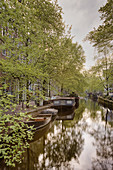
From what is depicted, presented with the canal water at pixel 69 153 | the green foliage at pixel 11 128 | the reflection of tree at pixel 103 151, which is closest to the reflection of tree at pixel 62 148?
the canal water at pixel 69 153

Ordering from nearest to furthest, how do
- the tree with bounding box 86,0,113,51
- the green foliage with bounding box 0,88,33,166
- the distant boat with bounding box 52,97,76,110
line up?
the green foliage with bounding box 0,88,33,166 < the tree with bounding box 86,0,113,51 < the distant boat with bounding box 52,97,76,110

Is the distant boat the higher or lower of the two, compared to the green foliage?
lower

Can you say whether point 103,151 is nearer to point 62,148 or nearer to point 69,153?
point 69,153

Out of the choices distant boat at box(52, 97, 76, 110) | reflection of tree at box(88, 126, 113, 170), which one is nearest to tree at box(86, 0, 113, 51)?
reflection of tree at box(88, 126, 113, 170)

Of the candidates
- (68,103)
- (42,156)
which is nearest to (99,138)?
(42,156)

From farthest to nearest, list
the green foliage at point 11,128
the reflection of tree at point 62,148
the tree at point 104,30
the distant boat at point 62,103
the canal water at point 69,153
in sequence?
1. the distant boat at point 62,103
2. the tree at point 104,30
3. the reflection of tree at point 62,148
4. the canal water at point 69,153
5. the green foliage at point 11,128

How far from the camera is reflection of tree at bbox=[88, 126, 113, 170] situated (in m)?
6.40

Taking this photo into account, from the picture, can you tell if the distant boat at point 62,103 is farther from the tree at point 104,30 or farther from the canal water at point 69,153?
the tree at point 104,30

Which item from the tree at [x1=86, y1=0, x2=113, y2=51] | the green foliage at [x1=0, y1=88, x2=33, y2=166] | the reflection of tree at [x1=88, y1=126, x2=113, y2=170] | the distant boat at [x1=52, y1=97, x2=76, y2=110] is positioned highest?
the tree at [x1=86, y1=0, x2=113, y2=51]

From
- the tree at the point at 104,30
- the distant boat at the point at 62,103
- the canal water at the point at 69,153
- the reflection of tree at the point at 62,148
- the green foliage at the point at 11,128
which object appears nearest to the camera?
the green foliage at the point at 11,128

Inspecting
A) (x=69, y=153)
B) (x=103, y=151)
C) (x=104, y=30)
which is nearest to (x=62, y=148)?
(x=69, y=153)

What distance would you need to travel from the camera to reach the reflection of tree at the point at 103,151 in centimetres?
640

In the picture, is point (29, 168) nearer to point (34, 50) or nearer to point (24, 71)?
point (24, 71)

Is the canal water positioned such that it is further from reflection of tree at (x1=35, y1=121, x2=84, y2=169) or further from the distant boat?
the distant boat
